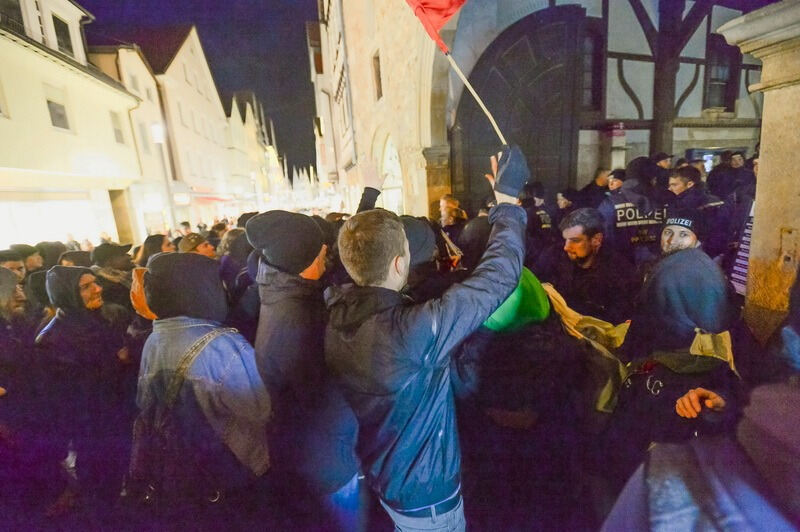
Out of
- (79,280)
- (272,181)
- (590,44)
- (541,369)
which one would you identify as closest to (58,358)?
(79,280)

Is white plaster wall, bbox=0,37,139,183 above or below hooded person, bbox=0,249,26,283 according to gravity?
above

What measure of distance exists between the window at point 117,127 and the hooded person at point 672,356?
19.9 meters

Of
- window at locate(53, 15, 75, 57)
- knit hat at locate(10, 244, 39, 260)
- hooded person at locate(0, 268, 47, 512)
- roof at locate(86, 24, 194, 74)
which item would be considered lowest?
hooded person at locate(0, 268, 47, 512)

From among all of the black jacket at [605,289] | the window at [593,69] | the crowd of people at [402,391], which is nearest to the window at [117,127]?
the crowd of people at [402,391]

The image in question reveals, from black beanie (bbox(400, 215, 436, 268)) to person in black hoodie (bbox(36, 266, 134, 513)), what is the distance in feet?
7.62

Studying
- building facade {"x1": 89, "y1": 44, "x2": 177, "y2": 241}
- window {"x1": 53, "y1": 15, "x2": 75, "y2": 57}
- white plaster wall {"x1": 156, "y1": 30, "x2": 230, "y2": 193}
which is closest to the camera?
window {"x1": 53, "y1": 15, "x2": 75, "y2": 57}

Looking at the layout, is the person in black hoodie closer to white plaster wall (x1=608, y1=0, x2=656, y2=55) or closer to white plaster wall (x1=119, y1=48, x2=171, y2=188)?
white plaster wall (x1=608, y1=0, x2=656, y2=55)

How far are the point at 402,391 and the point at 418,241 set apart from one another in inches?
35.3

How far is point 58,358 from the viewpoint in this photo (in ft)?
7.91

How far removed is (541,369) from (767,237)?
5.65 feet

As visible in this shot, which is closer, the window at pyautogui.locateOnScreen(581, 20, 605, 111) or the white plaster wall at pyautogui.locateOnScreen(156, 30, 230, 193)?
the window at pyautogui.locateOnScreen(581, 20, 605, 111)

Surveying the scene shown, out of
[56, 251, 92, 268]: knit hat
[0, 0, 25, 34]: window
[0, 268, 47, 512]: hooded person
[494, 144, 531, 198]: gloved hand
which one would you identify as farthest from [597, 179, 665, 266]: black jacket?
[0, 0, 25, 34]: window

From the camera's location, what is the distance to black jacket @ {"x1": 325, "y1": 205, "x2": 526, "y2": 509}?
134cm

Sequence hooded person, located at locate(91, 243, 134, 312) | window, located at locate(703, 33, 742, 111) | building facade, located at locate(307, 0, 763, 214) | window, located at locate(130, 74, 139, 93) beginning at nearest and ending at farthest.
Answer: hooded person, located at locate(91, 243, 134, 312)
building facade, located at locate(307, 0, 763, 214)
window, located at locate(703, 33, 742, 111)
window, located at locate(130, 74, 139, 93)
